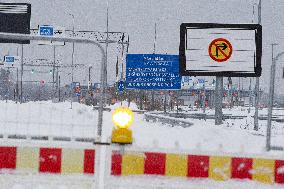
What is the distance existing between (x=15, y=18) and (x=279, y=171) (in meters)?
23.8

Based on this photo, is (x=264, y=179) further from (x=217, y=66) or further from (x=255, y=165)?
(x=217, y=66)

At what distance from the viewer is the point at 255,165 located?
619 cm

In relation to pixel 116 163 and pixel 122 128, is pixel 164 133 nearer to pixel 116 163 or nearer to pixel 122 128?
pixel 116 163

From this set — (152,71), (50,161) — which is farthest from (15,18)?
(50,161)

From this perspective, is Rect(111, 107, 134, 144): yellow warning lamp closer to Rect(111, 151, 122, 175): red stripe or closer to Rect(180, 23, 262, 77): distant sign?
Rect(111, 151, 122, 175): red stripe

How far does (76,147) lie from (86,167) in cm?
26

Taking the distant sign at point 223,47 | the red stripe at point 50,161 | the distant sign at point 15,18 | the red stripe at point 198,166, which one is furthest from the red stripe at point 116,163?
the distant sign at point 15,18

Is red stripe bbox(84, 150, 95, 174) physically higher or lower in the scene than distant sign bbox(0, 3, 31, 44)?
lower

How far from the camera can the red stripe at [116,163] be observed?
6.15 meters

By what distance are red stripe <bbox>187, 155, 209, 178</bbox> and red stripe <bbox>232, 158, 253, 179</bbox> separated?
0.32m

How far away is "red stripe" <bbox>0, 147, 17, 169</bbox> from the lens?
20.5 ft

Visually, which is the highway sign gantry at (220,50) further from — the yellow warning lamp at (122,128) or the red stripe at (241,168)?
the yellow warning lamp at (122,128)

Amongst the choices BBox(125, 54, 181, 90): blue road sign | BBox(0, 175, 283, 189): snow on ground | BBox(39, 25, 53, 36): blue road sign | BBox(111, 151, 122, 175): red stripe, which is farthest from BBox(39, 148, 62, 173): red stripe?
BBox(39, 25, 53, 36): blue road sign

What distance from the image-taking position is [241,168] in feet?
20.3
